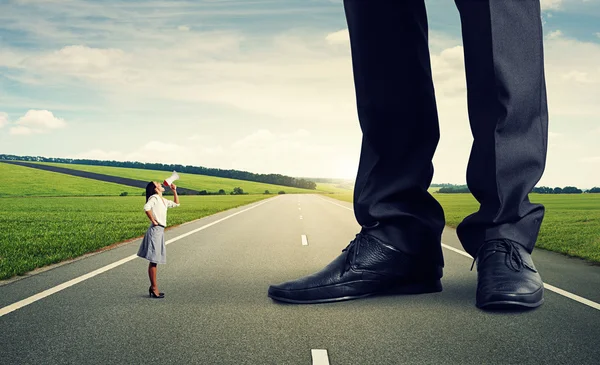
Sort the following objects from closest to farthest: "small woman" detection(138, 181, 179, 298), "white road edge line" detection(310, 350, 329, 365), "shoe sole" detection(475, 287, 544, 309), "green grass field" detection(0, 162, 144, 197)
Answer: "white road edge line" detection(310, 350, 329, 365) < "shoe sole" detection(475, 287, 544, 309) < "small woman" detection(138, 181, 179, 298) < "green grass field" detection(0, 162, 144, 197)

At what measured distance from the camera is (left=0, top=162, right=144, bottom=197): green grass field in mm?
57281

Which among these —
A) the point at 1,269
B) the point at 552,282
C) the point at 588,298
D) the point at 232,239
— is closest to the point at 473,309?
the point at 588,298

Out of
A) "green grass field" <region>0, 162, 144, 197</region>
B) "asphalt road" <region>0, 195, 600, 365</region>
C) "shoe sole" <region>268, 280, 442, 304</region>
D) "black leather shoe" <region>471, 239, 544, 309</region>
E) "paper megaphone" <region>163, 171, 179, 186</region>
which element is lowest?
"green grass field" <region>0, 162, 144, 197</region>

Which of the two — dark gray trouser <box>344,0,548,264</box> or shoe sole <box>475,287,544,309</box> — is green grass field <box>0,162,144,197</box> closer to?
dark gray trouser <box>344,0,548,264</box>

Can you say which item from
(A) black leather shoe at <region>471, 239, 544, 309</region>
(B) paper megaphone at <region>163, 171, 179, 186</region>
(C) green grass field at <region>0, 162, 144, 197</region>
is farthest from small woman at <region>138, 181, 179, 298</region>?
(C) green grass field at <region>0, 162, 144, 197</region>

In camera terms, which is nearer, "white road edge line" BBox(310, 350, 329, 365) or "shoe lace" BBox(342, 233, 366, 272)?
"white road edge line" BBox(310, 350, 329, 365)

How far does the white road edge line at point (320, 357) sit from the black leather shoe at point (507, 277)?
1.00 metres

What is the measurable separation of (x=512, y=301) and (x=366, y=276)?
85 cm

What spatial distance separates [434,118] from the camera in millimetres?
3197

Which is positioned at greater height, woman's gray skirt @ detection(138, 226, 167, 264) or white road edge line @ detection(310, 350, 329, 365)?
woman's gray skirt @ detection(138, 226, 167, 264)

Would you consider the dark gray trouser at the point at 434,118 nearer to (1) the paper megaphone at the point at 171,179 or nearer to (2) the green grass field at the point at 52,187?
(1) the paper megaphone at the point at 171,179

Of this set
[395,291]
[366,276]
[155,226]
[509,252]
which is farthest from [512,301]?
[155,226]

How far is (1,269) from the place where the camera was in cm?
646

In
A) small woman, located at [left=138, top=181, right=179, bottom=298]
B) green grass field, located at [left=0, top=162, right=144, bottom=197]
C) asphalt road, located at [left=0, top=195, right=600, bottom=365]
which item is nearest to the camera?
asphalt road, located at [left=0, top=195, right=600, bottom=365]
